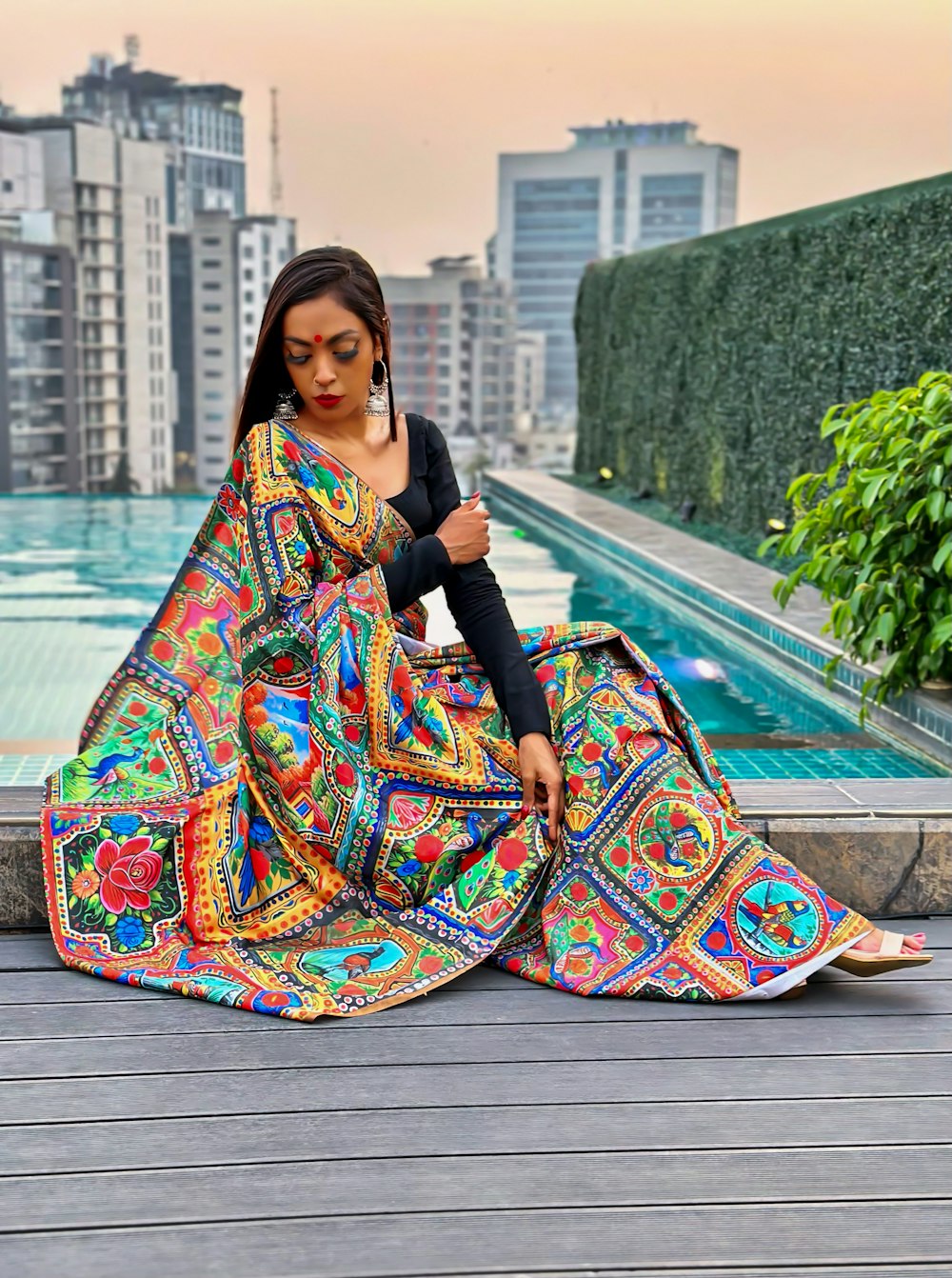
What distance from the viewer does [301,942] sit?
205 cm

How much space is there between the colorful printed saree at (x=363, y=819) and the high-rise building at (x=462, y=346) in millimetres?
59530

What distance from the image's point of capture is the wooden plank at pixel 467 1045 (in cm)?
173

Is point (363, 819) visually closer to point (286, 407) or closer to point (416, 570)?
point (416, 570)

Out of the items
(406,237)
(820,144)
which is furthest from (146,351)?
(820,144)

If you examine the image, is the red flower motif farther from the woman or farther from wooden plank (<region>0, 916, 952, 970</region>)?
wooden plank (<region>0, 916, 952, 970</region>)

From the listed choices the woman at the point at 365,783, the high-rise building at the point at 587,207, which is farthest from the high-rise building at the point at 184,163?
the woman at the point at 365,783

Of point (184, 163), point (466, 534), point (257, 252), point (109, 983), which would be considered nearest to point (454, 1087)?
point (109, 983)

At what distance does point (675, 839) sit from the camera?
201cm

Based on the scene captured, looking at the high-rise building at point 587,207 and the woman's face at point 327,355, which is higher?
the high-rise building at point 587,207

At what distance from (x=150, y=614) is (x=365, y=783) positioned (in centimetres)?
468

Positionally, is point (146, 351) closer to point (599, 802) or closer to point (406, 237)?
point (406, 237)

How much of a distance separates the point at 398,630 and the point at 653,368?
850 cm

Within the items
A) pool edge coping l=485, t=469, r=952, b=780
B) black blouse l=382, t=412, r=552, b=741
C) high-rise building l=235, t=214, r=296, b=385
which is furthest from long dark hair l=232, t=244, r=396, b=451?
high-rise building l=235, t=214, r=296, b=385

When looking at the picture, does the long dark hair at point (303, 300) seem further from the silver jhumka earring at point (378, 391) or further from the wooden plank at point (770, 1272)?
the wooden plank at point (770, 1272)
